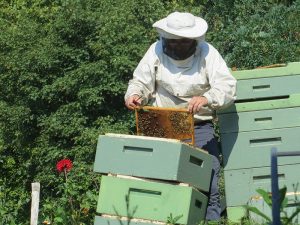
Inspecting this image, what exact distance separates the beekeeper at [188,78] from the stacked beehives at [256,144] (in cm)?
12

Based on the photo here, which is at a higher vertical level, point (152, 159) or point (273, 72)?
point (273, 72)

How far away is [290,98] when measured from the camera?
4977mm

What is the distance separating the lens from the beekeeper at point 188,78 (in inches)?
187

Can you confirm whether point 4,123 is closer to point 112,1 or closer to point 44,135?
point 44,135

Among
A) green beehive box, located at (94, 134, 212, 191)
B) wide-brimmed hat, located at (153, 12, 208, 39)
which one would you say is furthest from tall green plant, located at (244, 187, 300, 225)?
wide-brimmed hat, located at (153, 12, 208, 39)

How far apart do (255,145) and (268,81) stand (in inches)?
17.9

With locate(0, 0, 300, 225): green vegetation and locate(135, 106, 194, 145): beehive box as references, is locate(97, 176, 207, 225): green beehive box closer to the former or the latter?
locate(135, 106, 194, 145): beehive box

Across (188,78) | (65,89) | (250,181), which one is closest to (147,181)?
(188,78)

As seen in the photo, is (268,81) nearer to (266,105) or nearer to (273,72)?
(273,72)

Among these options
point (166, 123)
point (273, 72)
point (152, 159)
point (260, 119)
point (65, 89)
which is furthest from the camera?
point (65, 89)

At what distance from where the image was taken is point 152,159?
4371 mm

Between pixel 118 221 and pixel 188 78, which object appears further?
pixel 188 78

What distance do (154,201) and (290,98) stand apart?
1.23 m

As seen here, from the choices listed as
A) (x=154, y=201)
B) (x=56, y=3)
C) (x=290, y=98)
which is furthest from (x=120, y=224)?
(x=56, y=3)
